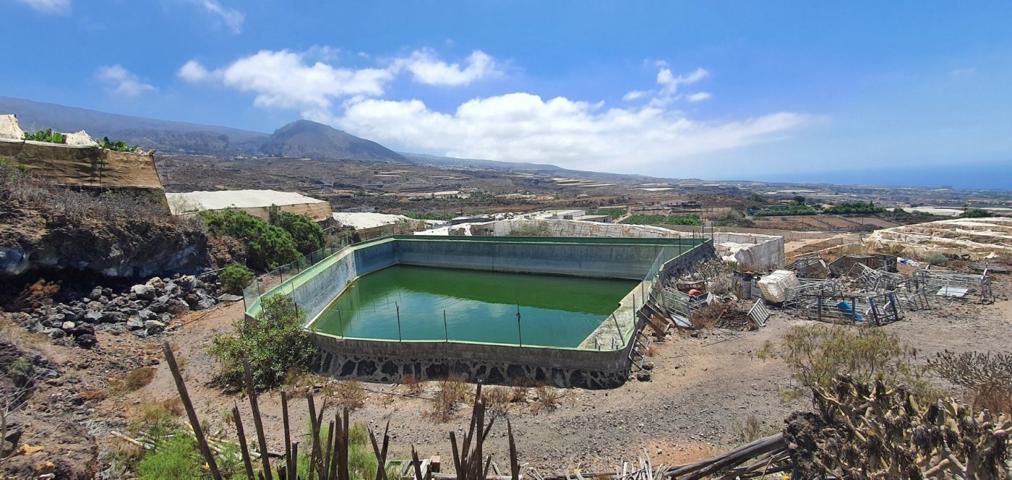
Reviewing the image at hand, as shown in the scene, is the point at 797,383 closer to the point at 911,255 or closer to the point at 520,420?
the point at 520,420

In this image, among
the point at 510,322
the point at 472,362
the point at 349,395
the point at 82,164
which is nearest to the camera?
the point at 349,395

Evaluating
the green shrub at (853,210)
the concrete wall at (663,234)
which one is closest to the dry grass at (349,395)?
the concrete wall at (663,234)

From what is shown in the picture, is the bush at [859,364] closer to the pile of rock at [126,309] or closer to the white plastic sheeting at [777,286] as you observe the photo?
the white plastic sheeting at [777,286]

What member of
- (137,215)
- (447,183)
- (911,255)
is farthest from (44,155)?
(447,183)

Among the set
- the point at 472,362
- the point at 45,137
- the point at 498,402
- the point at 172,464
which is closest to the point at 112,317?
the point at 45,137

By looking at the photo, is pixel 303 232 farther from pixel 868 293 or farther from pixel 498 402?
pixel 868 293

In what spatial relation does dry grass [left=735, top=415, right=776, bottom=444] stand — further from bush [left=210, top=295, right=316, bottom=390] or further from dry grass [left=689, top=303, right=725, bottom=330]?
bush [left=210, top=295, right=316, bottom=390]
